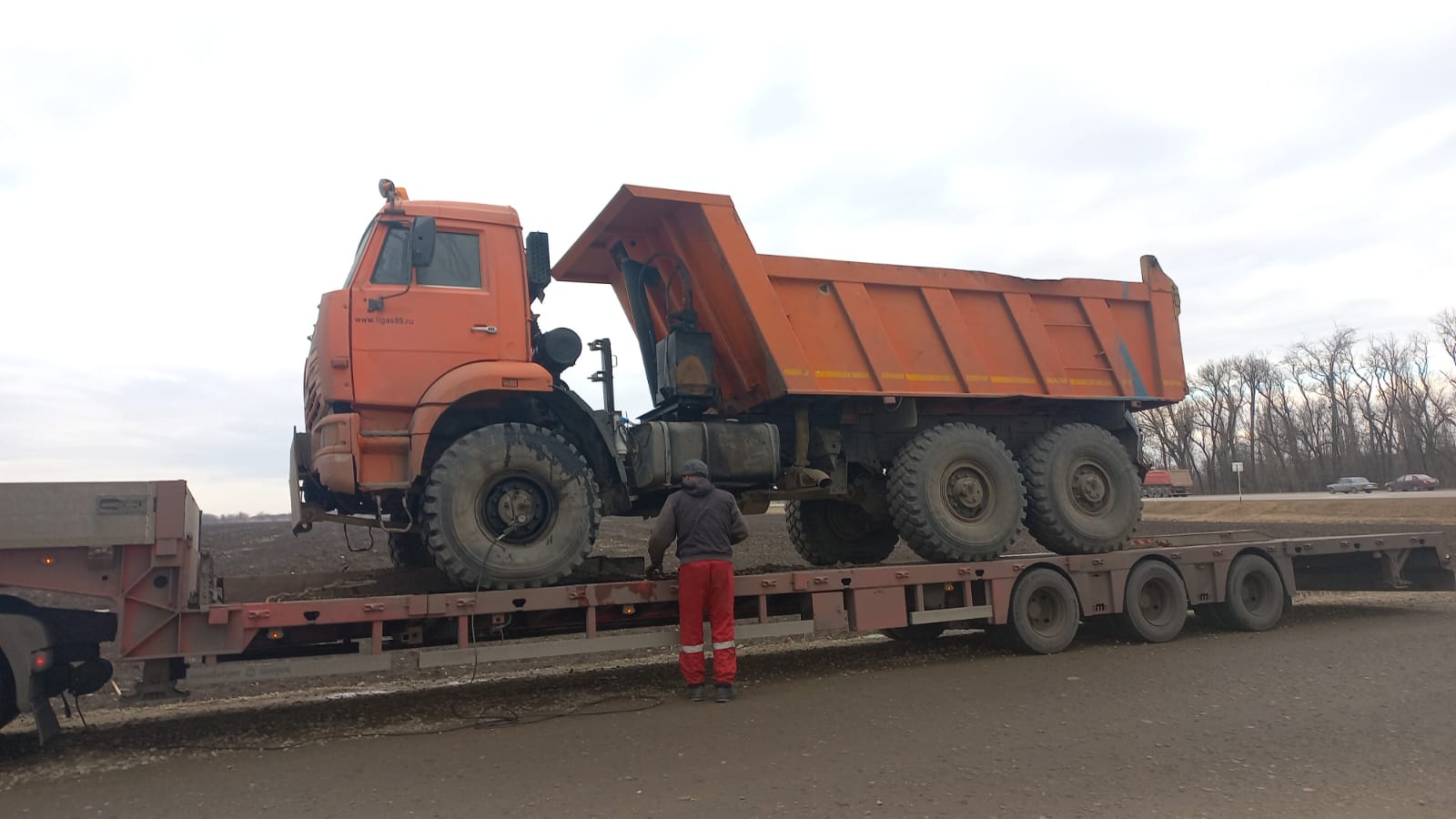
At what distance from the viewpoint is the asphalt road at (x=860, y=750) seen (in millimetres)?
4426

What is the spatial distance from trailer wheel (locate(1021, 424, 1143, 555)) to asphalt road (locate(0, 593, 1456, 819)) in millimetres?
1403

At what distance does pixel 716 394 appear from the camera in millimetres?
8438

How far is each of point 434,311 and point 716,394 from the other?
2.86m

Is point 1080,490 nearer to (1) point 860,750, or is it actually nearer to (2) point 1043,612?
(2) point 1043,612

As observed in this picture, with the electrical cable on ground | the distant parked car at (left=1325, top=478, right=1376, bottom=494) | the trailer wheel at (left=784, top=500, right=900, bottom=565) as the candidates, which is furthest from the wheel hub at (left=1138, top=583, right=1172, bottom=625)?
the distant parked car at (left=1325, top=478, right=1376, bottom=494)

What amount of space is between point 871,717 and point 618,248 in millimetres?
4785

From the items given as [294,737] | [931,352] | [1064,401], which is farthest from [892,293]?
[294,737]

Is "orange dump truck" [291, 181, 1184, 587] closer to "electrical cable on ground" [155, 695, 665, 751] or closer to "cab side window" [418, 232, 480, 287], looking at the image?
"cab side window" [418, 232, 480, 287]

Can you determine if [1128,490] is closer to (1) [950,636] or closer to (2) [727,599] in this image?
(1) [950,636]

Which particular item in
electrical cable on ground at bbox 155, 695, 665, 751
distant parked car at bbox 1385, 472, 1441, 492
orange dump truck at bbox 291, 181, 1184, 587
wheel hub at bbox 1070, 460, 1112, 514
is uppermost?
orange dump truck at bbox 291, 181, 1184, 587

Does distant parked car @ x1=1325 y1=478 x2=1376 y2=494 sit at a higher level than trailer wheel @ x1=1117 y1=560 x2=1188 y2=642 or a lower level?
higher

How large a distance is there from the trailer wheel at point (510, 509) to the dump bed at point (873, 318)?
210 centimetres

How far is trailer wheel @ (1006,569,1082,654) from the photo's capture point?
26.2 feet

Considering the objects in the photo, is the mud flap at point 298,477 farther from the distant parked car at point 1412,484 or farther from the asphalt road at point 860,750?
the distant parked car at point 1412,484
